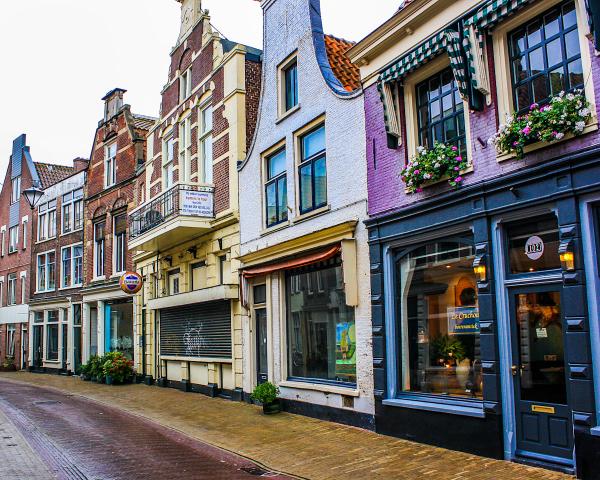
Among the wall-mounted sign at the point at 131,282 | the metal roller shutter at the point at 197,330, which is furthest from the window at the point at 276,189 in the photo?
the wall-mounted sign at the point at 131,282

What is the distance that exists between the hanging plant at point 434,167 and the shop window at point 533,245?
1.25 metres

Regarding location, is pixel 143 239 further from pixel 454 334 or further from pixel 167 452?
pixel 454 334

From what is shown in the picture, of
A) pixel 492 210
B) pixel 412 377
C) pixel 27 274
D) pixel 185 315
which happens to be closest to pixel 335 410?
pixel 412 377

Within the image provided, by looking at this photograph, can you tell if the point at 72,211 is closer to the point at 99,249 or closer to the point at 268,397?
the point at 99,249

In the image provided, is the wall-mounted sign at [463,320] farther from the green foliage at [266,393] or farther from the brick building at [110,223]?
the brick building at [110,223]

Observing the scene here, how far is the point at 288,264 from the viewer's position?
14086 millimetres

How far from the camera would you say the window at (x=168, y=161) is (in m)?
21.7

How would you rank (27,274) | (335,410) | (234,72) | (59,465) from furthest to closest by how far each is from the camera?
1. (27,274)
2. (234,72)
3. (335,410)
4. (59,465)

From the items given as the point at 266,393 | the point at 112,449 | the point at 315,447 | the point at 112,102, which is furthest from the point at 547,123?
the point at 112,102

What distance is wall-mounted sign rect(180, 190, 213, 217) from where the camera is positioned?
1764cm

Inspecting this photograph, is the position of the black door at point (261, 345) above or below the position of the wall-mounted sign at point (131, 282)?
below

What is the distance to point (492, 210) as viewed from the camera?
9062mm

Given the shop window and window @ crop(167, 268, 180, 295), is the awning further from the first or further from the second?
window @ crop(167, 268, 180, 295)

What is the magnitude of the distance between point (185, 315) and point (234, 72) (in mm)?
7624
